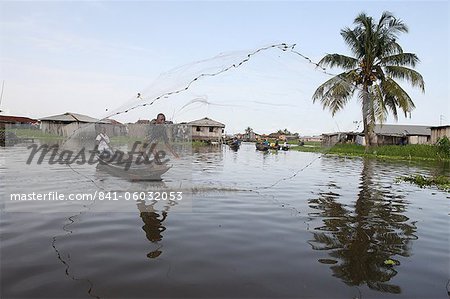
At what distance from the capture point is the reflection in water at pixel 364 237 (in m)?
4.84

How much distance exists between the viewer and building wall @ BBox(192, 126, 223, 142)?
198 feet

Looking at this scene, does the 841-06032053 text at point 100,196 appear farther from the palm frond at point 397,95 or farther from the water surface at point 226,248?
the palm frond at point 397,95

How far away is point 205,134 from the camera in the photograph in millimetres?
60719

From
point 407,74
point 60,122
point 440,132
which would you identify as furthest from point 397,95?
point 60,122

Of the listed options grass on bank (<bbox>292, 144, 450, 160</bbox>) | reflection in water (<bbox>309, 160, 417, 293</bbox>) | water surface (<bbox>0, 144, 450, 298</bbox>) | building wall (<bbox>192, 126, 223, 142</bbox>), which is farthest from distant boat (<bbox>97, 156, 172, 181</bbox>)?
building wall (<bbox>192, 126, 223, 142</bbox>)

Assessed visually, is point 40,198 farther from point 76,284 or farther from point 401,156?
point 401,156

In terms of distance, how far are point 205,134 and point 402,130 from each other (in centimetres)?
3478

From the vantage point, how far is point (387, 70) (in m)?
34.7

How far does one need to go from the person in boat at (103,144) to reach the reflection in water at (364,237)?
7382mm

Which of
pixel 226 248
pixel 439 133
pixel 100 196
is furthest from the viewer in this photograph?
pixel 439 133

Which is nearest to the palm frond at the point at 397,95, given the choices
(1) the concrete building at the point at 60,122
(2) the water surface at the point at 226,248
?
(2) the water surface at the point at 226,248

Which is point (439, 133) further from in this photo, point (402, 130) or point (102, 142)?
point (102, 142)

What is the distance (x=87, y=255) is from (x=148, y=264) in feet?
3.39

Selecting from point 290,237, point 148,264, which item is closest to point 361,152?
point 290,237
